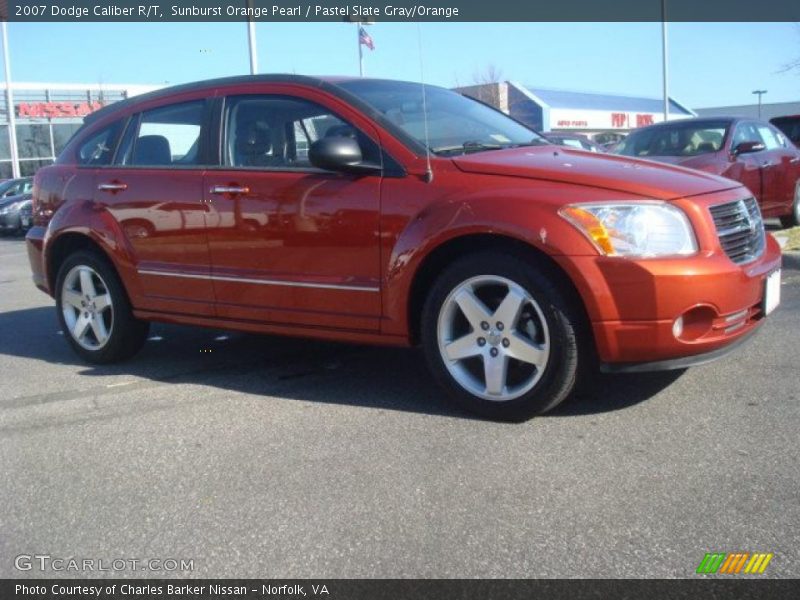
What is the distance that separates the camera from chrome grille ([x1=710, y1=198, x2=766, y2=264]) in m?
3.96

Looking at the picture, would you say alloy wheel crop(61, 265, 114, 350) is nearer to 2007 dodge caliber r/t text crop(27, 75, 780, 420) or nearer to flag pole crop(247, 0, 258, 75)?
2007 dodge caliber r/t text crop(27, 75, 780, 420)

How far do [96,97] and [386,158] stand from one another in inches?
1491

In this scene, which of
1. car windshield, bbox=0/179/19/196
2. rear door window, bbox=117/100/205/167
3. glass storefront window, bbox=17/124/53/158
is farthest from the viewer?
glass storefront window, bbox=17/124/53/158

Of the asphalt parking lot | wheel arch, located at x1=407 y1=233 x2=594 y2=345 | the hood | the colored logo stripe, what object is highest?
the hood

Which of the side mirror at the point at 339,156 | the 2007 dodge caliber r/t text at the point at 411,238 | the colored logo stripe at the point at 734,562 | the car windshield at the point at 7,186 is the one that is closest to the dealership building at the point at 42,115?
the car windshield at the point at 7,186

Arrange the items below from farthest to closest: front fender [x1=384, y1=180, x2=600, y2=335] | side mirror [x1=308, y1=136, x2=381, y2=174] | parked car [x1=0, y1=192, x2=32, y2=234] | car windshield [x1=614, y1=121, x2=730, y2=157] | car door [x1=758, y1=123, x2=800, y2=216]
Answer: parked car [x1=0, y1=192, x2=32, y2=234] < car door [x1=758, y1=123, x2=800, y2=216] < car windshield [x1=614, y1=121, x2=730, y2=157] < side mirror [x1=308, y1=136, x2=381, y2=174] < front fender [x1=384, y1=180, x2=600, y2=335]

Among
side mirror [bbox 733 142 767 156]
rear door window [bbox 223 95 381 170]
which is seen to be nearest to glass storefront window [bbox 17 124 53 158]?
side mirror [bbox 733 142 767 156]

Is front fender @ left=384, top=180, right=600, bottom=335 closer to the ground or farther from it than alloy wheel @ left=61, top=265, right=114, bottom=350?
farther from it

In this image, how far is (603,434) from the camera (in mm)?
3855

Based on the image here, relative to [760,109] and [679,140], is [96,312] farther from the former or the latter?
[760,109]

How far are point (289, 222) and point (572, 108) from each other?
122ft

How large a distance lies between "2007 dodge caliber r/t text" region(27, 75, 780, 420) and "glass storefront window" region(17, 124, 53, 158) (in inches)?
1406

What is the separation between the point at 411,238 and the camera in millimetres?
4168

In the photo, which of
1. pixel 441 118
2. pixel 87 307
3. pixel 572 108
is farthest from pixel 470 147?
pixel 572 108
